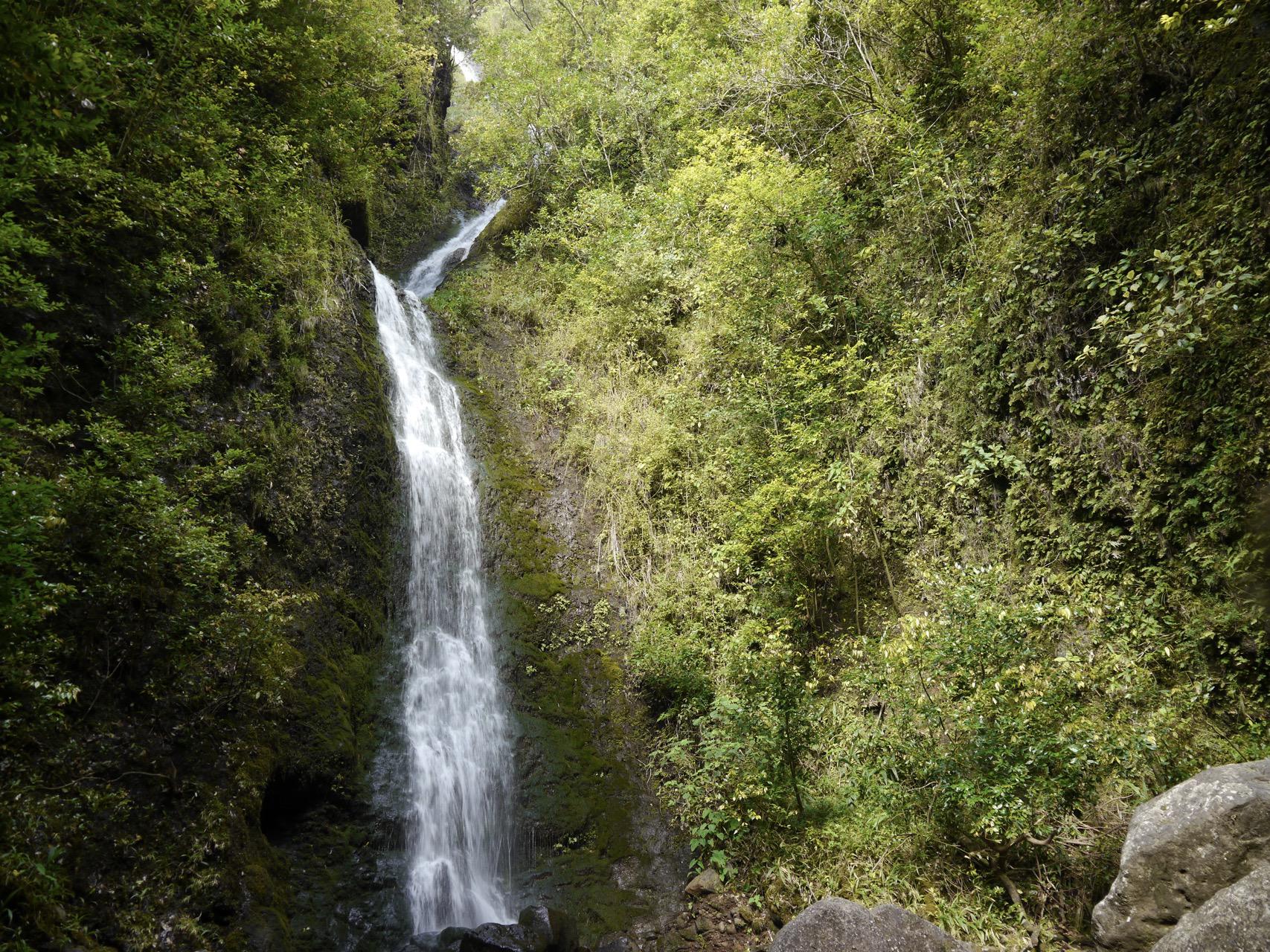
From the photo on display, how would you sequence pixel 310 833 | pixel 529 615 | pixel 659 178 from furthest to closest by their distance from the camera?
1. pixel 659 178
2. pixel 529 615
3. pixel 310 833

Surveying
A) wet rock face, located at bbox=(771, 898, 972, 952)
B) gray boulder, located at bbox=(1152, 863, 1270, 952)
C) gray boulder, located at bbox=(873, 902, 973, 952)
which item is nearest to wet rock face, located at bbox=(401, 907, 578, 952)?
wet rock face, located at bbox=(771, 898, 972, 952)

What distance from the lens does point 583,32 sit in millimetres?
18391

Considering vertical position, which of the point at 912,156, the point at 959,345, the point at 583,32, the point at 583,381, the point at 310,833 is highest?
the point at 583,32

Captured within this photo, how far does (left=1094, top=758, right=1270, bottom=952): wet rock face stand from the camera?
11.1 feet

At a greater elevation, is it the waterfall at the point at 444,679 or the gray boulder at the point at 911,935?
the waterfall at the point at 444,679

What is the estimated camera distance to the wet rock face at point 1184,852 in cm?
339

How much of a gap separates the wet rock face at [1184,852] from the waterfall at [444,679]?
583cm

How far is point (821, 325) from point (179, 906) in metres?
9.29

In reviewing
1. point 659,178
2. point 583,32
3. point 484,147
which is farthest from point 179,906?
point 583,32

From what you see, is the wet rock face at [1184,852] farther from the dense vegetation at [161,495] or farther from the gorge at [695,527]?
the dense vegetation at [161,495]

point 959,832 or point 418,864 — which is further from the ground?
point 418,864

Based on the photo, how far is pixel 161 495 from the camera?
15.3 ft

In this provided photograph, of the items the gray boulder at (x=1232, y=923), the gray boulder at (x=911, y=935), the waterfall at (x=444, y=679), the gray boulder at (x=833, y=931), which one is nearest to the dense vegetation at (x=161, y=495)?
the waterfall at (x=444, y=679)

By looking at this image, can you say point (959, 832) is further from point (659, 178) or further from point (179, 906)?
point (659, 178)
